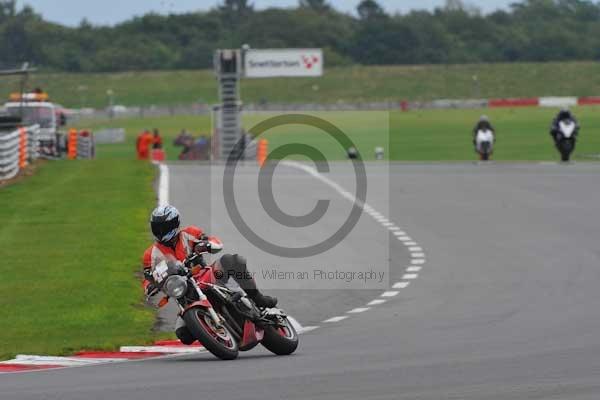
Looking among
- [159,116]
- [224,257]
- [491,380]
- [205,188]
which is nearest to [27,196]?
[205,188]

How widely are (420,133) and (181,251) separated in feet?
202

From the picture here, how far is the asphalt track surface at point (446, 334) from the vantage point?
967 centimetres

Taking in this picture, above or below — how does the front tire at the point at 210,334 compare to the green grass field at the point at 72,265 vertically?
above

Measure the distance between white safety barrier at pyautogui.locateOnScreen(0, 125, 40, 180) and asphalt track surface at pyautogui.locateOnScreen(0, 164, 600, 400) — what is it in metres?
8.27

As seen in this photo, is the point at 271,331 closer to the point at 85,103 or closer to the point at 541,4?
the point at 85,103

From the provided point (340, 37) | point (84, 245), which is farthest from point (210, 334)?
point (340, 37)

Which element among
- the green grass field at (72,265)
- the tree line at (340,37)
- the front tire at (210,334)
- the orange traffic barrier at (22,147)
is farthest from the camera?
the tree line at (340,37)

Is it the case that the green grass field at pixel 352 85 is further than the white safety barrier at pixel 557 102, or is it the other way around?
the green grass field at pixel 352 85

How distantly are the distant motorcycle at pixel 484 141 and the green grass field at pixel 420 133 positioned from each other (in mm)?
4064

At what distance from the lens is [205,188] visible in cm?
3359

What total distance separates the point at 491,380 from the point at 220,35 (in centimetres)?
14331

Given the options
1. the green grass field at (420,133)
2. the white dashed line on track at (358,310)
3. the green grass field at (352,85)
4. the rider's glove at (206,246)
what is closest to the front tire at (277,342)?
the rider's glove at (206,246)

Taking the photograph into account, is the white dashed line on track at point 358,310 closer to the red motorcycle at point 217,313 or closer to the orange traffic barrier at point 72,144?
the red motorcycle at point 217,313

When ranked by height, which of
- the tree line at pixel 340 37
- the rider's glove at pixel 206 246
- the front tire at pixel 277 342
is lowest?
the front tire at pixel 277 342
